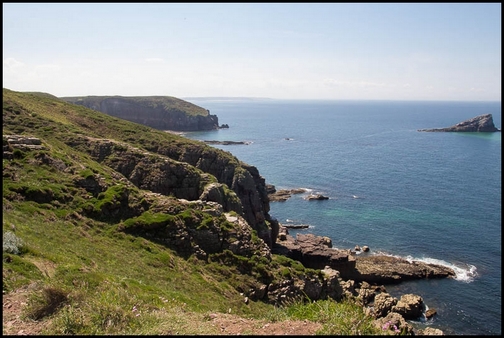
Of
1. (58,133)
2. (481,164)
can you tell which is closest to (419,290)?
(58,133)

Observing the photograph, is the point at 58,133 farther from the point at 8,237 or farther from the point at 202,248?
the point at 8,237

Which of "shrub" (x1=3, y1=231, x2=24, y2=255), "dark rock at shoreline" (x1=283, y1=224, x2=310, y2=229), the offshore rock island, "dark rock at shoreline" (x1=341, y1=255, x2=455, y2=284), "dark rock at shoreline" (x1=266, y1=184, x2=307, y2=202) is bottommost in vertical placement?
"dark rock at shoreline" (x1=341, y1=255, x2=455, y2=284)

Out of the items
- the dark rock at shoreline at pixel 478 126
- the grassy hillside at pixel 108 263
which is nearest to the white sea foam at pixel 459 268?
the grassy hillside at pixel 108 263

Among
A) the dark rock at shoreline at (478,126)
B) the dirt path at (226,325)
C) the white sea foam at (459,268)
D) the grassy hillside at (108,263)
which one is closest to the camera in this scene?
the dirt path at (226,325)

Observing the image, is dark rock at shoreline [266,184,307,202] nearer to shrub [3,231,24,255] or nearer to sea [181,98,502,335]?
sea [181,98,502,335]

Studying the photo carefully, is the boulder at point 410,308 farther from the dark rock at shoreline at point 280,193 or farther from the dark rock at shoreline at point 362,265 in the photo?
the dark rock at shoreline at point 280,193

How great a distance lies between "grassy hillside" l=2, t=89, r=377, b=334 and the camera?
10.7 m

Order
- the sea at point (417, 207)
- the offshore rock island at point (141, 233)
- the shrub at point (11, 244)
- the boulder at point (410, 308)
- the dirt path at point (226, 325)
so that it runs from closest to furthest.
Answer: the dirt path at point (226, 325) < the shrub at point (11, 244) < the offshore rock island at point (141, 233) < the boulder at point (410, 308) < the sea at point (417, 207)

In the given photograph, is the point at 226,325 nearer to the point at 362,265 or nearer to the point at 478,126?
the point at 362,265

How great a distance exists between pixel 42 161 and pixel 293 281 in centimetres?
2417

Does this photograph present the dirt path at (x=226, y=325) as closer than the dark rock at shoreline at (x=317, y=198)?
Yes

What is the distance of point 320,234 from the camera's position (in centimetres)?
6644

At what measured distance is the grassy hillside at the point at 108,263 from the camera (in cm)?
1069

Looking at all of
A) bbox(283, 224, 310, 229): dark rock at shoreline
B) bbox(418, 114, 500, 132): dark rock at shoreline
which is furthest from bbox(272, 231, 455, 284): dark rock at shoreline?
bbox(418, 114, 500, 132): dark rock at shoreline
